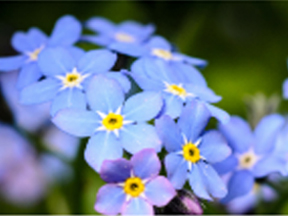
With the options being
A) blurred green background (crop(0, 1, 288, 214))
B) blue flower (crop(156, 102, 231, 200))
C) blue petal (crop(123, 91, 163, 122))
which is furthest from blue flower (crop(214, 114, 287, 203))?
blurred green background (crop(0, 1, 288, 214))

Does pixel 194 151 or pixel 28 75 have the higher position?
pixel 28 75

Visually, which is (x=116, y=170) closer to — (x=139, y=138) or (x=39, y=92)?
(x=139, y=138)

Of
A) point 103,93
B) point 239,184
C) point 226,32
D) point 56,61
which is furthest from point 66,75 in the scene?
point 226,32

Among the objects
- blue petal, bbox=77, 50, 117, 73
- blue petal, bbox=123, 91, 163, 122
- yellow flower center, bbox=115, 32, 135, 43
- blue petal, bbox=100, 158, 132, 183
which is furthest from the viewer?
yellow flower center, bbox=115, 32, 135, 43

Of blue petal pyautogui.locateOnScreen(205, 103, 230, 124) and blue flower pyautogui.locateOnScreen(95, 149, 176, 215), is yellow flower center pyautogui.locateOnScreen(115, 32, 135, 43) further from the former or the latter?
blue flower pyautogui.locateOnScreen(95, 149, 176, 215)

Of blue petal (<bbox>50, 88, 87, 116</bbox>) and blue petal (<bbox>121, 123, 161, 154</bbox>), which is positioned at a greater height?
blue petal (<bbox>50, 88, 87, 116</bbox>)

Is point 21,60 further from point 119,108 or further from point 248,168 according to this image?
point 248,168

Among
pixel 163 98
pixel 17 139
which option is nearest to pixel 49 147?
pixel 17 139
